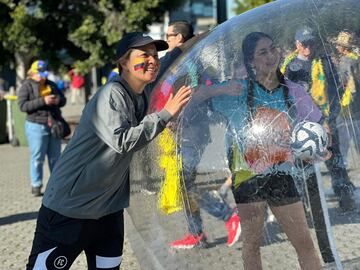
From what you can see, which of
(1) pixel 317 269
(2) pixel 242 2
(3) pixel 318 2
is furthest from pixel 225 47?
(2) pixel 242 2

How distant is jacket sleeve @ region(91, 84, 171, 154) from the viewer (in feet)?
10.1

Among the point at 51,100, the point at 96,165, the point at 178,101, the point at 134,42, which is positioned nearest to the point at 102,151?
the point at 96,165

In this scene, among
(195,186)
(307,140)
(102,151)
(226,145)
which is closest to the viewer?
(307,140)

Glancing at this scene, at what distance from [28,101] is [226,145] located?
5951mm

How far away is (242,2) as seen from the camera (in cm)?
3769

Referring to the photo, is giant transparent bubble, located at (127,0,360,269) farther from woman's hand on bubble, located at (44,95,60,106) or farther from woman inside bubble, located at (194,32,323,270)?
woman's hand on bubble, located at (44,95,60,106)

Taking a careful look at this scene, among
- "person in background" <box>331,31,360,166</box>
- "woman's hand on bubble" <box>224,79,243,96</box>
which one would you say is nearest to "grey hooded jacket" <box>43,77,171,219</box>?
"woman's hand on bubble" <box>224,79,243,96</box>

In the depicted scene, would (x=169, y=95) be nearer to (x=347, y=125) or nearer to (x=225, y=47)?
(x=225, y=47)

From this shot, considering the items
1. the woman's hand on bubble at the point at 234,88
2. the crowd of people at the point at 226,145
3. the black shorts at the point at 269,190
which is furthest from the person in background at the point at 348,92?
the woman's hand on bubble at the point at 234,88

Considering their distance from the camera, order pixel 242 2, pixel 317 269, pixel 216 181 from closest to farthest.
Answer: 1. pixel 317 269
2. pixel 216 181
3. pixel 242 2

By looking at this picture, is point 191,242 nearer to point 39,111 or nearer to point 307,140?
point 307,140

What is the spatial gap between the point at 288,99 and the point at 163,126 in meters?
0.59

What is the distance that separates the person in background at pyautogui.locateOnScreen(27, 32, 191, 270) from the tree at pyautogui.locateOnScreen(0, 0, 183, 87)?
Result: 13.8 m

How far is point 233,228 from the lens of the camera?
2971 mm
